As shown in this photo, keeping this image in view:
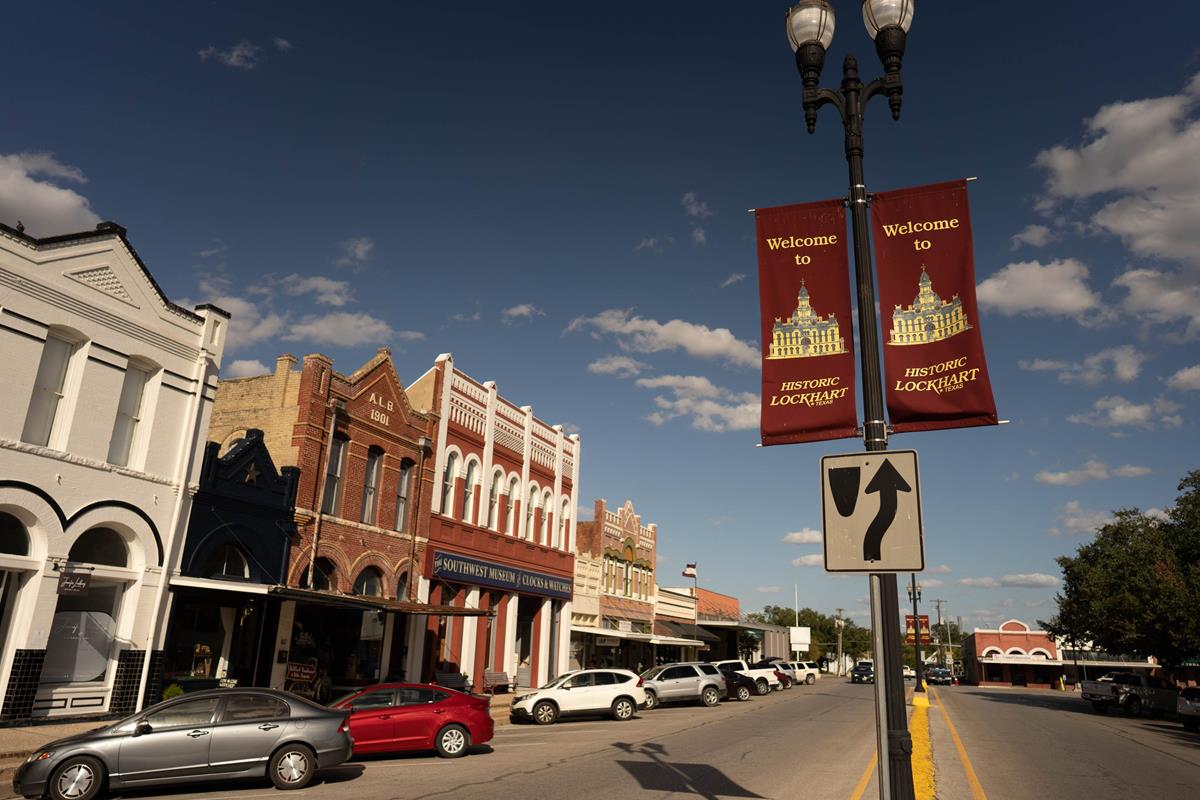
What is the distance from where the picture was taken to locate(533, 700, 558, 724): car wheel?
24.2 metres

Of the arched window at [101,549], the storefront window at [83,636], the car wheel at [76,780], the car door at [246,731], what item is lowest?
the car wheel at [76,780]

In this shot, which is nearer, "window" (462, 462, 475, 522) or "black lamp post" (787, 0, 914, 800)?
"black lamp post" (787, 0, 914, 800)

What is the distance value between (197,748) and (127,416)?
30.4 feet

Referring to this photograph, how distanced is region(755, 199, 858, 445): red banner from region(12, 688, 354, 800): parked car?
9031 mm

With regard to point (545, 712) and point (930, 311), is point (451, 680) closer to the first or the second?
point (545, 712)

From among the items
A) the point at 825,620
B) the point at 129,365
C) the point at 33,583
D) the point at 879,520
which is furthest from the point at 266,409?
the point at 825,620

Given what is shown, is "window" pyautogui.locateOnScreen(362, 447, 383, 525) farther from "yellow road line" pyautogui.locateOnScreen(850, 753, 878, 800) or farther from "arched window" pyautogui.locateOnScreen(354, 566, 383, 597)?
"yellow road line" pyautogui.locateOnScreen(850, 753, 878, 800)

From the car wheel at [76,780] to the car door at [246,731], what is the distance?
1397mm

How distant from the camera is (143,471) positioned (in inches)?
713

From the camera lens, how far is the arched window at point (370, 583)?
24.9m

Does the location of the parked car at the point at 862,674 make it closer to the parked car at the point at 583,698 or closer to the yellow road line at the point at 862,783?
the parked car at the point at 583,698

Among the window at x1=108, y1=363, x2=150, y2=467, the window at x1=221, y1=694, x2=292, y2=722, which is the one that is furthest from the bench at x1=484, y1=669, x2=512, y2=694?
the window at x1=221, y1=694, x2=292, y2=722

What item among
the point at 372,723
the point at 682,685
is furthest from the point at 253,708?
the point at 682,685

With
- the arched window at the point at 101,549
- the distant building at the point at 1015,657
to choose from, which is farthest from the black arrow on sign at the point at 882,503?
the distant building at the point at 1015,657
